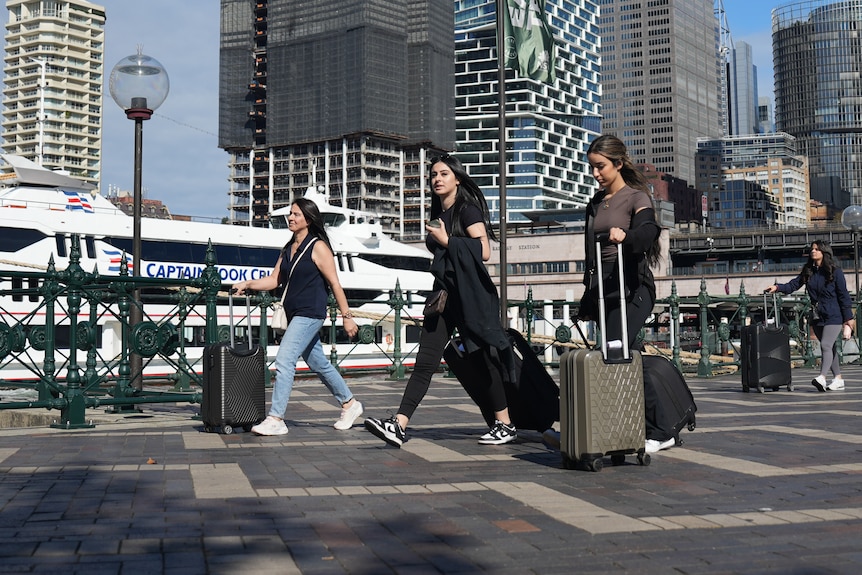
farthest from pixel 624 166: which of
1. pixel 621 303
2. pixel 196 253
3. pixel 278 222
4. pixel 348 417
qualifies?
pixel 278 222

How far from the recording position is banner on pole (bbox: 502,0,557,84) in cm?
14588

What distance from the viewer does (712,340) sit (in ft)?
62.5

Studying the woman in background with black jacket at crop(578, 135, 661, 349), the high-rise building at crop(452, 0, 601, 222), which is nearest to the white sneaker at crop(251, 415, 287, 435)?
the woman in background with black jacket at crop(578, 135, 661, 349)

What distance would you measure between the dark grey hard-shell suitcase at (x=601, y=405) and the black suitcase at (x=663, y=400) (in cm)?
53

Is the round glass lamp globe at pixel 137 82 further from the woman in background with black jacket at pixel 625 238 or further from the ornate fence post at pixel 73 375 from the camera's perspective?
the woman in background with black jacket at pixel 625 238

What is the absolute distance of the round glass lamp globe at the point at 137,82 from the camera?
995 centimetres

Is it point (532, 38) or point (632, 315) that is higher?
point (532, 38)

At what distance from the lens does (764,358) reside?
11.7 m

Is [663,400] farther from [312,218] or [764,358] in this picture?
[764,358]

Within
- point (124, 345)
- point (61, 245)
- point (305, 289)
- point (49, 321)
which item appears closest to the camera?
point (305, 289)

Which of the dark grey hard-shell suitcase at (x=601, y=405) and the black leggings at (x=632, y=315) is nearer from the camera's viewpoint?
the dark grey hard-shell suitcase at (x=601, y=405)

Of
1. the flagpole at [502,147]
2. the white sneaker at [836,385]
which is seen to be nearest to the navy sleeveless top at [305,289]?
the flagpole at [502,147]

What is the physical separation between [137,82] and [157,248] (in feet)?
69.3

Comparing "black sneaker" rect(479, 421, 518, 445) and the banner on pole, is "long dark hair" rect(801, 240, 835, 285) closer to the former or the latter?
"black sneaker" rect(479, 421, 518, 445)
